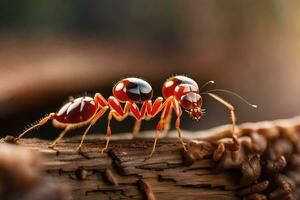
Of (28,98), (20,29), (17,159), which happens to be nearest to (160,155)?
(17,159)

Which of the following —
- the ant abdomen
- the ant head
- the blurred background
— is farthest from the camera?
the blurred background

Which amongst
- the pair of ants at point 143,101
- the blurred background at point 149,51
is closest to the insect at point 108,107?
the pair of ants at point 143,101

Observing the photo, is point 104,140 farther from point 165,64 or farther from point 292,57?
point 292,57

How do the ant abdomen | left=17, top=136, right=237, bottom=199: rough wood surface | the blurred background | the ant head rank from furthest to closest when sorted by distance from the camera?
1. the blurred background
2. the ant head
3. the ant abdomen
4. left=17, top=136, right=237, bottom=199: rough wood surface

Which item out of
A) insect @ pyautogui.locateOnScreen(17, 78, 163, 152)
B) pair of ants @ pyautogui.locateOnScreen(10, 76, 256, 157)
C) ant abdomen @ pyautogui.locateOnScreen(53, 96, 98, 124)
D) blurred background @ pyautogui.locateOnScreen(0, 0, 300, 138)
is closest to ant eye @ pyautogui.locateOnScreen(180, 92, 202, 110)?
pair of ants @ pyautogui.locateOnScreen(10, 76, 256, 157)

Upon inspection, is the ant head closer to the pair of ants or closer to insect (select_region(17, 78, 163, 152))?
the pair of ants

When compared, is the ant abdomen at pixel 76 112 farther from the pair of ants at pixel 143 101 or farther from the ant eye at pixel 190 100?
the ant eye at pixel 190 100
